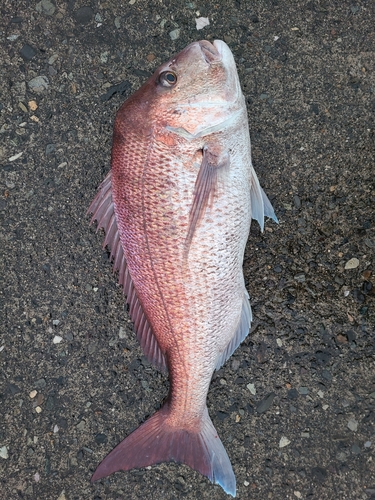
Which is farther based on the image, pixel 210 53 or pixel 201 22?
pixel 201 22

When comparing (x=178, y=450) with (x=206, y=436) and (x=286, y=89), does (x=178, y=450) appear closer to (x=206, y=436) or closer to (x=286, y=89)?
(x=206, y=436)

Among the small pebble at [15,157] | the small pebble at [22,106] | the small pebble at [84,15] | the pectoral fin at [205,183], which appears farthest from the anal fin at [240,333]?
the small pebble at [84,15]

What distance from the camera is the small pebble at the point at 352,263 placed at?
2.04 meters

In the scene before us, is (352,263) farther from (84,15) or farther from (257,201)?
(84,15)

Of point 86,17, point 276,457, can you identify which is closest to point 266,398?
point 276,457

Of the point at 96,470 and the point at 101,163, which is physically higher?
the point at 101,163

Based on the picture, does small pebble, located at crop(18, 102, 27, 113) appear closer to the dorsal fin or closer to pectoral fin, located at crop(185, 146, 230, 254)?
the dorsal fin

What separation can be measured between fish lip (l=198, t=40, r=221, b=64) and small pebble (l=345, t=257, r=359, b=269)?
41.7 inches

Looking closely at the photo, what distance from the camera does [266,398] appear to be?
80.9 inches

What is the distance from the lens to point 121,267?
6.12 feet

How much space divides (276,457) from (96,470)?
0.81m

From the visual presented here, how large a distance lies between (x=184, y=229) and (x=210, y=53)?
0.66 meters

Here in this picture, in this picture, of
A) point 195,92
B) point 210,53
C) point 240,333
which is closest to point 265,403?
point 240,333

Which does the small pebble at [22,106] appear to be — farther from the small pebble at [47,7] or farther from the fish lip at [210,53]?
the fish lip at [210,53]
